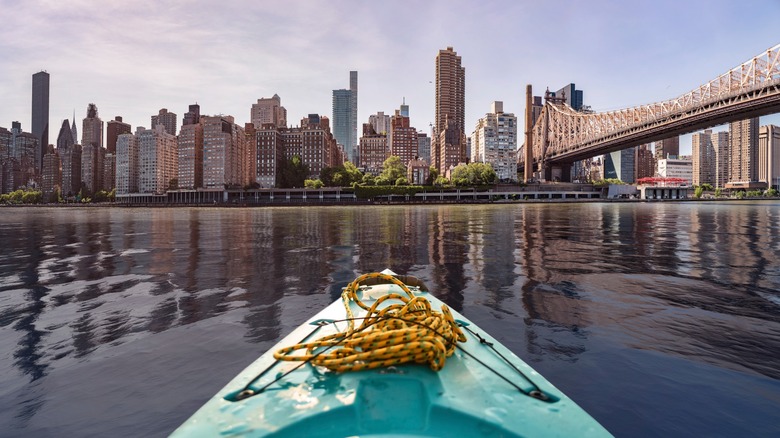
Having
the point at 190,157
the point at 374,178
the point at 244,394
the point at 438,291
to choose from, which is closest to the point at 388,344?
the point at 244,394

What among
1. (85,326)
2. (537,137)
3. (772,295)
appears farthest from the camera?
(537,137)

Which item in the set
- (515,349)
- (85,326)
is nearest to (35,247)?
(85,326)

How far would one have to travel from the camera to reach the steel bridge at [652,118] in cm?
6406

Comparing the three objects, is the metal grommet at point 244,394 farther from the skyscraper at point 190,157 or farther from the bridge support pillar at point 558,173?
the skyscraper at point 190,157

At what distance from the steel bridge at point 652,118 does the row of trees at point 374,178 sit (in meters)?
17.6

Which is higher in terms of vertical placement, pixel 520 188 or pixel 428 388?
pixel 520 188

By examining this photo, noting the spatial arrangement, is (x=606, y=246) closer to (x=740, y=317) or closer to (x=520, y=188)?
(x=740, y=317)

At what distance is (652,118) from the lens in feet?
274

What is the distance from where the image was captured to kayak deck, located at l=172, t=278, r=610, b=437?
2031mm

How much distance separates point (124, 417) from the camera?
3.53m

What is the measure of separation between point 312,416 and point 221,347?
3.49 metres

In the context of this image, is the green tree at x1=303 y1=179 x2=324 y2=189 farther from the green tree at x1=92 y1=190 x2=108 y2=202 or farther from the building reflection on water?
the green tree at x1=92 y1=190 x2=108 y2=202

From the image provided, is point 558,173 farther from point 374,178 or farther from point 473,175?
point 374,178

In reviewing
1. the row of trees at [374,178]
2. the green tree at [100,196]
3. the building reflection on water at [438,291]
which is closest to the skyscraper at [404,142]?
the row of trees at [374,178]
